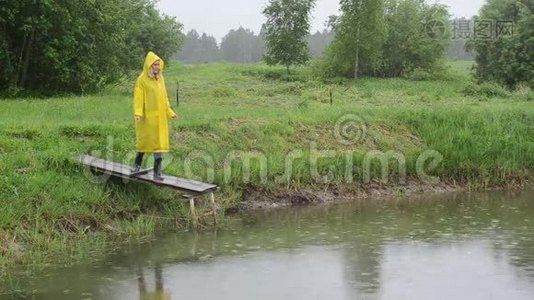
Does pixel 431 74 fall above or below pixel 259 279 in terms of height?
above

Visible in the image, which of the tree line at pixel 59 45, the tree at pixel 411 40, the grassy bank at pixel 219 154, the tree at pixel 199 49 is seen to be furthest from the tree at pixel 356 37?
the tree at pixel 199 49

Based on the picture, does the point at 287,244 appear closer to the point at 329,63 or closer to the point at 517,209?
the point at 517,209

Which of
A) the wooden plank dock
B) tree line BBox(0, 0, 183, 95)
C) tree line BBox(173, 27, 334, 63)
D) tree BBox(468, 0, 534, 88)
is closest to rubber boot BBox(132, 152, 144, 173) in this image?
the wooden plank dock

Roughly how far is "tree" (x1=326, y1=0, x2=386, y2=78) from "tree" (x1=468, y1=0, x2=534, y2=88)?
6.14m

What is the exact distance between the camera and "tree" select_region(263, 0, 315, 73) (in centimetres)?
5159

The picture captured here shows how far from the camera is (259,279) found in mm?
8695

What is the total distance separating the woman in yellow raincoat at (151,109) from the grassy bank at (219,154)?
119 centimetres

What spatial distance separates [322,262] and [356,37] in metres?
35.9

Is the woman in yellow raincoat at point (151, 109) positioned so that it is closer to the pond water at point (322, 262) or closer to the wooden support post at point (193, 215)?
the wooden support post at point (193, 215)

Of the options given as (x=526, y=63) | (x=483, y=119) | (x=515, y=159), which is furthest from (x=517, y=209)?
(x=526, y=63)

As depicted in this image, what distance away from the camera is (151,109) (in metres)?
11.2

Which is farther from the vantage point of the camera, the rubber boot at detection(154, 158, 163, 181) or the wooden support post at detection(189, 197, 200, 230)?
the wooden support post at detection(189, 197, 200, 230)

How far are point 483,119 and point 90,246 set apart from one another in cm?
1187

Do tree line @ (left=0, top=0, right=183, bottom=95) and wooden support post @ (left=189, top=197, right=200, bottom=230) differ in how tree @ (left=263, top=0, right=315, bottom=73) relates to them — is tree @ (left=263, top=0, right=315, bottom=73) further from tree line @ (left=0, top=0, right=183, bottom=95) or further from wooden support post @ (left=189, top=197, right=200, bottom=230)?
wooden support post @ (left=189, top=197, right=200, bottom=230)
